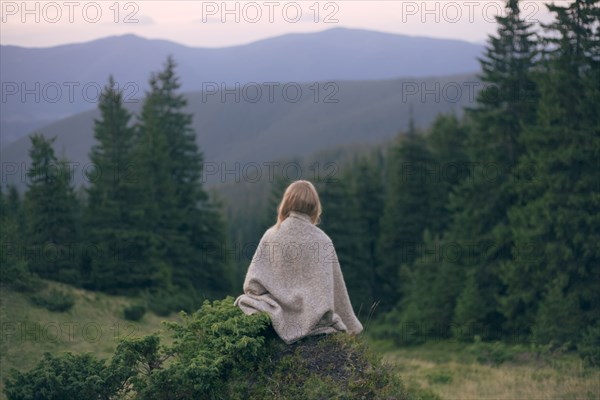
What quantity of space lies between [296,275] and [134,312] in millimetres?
24892

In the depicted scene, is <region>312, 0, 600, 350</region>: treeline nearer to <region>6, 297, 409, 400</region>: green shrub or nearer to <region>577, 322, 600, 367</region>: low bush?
<region>577, 322, 600, 367</region>: low bush

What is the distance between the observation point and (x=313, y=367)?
8234 millimetres

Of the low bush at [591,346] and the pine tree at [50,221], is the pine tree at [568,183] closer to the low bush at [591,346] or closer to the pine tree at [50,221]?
the low bush at [591,346]

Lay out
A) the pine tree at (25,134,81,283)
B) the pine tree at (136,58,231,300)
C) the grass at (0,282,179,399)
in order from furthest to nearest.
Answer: the pine tree at (136,58,231,300), the pine tree at (25,134,81,283), the grass at (0,282,179,399)

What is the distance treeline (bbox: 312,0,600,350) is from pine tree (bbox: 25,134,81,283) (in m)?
16.8

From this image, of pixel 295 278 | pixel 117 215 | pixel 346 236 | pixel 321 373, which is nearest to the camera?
pixel 321 373

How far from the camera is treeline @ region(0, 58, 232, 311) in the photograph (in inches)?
1457

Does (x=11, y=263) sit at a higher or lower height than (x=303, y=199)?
lower

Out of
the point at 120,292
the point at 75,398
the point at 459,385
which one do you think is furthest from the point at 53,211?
the point at 75,398

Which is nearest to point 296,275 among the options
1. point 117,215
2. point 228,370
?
point 228,370

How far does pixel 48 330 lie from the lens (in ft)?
76.3

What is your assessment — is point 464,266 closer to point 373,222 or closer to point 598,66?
point 598,66

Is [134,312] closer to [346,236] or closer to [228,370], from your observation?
[346,236]

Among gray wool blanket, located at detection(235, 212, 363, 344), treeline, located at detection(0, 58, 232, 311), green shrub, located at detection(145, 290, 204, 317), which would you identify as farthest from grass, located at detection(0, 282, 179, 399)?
gray wool blanket, located at detection(235, 212, 363, 344)
